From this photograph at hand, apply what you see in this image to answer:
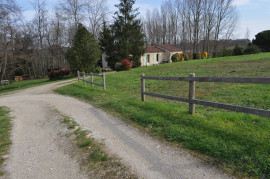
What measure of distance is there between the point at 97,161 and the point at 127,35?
94.9 feet

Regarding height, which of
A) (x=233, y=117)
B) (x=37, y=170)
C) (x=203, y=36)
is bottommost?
(x=37, y=170)

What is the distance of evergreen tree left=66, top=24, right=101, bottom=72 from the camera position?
23.2 meters

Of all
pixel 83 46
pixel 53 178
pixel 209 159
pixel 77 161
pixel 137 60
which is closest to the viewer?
pixel 53 178

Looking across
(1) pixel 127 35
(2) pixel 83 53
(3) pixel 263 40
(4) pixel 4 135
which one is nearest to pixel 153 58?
(1) pixel 127 35

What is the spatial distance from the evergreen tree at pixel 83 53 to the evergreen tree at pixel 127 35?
22.4ft

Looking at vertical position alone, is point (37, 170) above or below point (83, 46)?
below

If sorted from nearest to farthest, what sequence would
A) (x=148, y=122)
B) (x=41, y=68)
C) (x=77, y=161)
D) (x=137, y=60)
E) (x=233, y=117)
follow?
1. (x=77, y=161)
2. (x=233, y=117)
3. (x=148, y=122)
4. (x=137, y=60)
5. (x=41, y=68)

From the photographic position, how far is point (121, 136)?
176 inches

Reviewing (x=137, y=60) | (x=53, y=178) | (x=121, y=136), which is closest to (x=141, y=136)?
(x=121, y=136)

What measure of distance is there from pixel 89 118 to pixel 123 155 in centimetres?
298

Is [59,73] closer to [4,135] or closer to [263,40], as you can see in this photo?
[4,135]

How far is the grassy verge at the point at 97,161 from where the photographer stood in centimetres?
299

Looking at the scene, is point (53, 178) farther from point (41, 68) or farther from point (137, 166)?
point (41, 68)

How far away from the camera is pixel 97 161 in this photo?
341 cm
